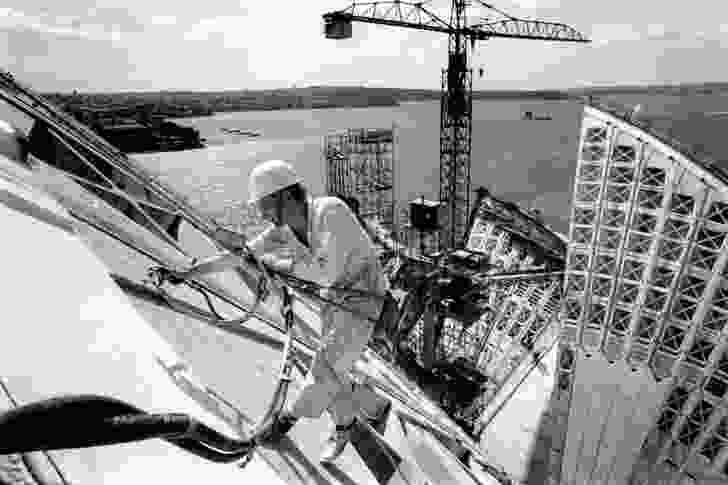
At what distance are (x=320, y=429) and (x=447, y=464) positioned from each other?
1.44 m

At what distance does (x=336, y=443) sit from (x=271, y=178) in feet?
7.42

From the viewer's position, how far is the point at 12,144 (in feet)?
19.3

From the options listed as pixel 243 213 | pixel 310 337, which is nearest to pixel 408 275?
pixel 310 337

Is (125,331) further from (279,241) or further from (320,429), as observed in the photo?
(320,429)

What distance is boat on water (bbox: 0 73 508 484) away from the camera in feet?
4.95

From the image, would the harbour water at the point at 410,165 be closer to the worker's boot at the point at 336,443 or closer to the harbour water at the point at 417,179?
the harbour water at the point at 417,179

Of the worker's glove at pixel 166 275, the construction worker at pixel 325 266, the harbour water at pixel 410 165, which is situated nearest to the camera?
the construction worker at pixel 325 266

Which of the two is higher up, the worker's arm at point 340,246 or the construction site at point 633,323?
the worker's arm at point 340,246

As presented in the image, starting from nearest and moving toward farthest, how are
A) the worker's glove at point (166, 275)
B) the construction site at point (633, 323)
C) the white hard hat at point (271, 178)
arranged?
the white hard hat at point (271, 178) < the worker's glove at point (166, 275) < the construction site at point (633, 323)

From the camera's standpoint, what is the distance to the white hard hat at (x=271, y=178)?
3.17m

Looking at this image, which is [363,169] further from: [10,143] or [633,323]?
[10,143]

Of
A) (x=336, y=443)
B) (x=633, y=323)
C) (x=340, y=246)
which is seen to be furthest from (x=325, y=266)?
(x=633, y=323)

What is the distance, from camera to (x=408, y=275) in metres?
23.8

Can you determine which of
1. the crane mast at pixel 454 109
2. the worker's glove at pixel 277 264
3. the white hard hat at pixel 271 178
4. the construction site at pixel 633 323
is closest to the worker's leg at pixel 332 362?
the worker's glove at pixel 277 264
